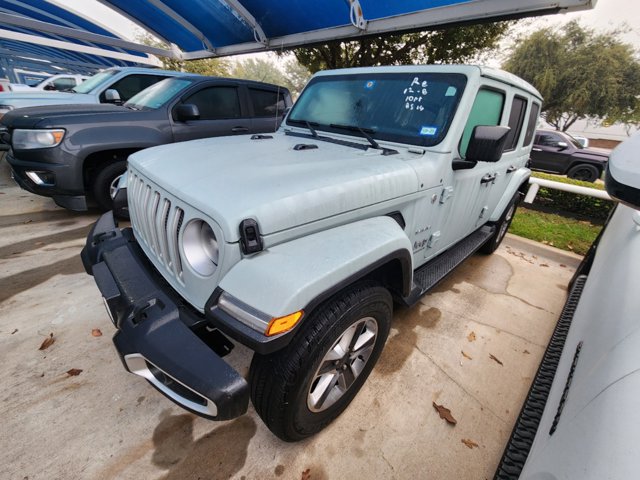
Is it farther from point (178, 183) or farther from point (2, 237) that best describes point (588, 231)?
point (2, 237)

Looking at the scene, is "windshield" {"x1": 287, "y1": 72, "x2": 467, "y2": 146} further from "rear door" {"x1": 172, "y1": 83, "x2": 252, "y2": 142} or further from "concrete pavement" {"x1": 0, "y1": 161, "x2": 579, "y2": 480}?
"rear door" {"x1": 172, "y1": 83, "x2": 252, "y2": 142}

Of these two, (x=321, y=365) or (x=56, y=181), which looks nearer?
(x=321, y=365)

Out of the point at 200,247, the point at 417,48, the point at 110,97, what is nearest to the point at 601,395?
the point at 200,247

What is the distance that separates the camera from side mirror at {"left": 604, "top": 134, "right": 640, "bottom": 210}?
30.9 inches

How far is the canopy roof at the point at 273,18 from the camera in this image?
16.7ft

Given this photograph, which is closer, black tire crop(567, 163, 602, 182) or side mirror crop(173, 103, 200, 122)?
side mirror crop(173, 103, 200, 122)

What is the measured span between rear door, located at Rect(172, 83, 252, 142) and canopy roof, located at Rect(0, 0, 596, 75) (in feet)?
11.0

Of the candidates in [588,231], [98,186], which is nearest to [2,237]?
[98,186]

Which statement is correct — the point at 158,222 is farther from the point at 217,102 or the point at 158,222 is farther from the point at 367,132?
the point at 217,102

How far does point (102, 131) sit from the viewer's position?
376 cm

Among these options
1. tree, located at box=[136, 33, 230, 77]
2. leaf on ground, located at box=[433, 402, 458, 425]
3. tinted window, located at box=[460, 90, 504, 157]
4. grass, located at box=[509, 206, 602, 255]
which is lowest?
leaf on ground, located at box=[433, 402, 458, 425]

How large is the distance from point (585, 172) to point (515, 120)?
10200mm

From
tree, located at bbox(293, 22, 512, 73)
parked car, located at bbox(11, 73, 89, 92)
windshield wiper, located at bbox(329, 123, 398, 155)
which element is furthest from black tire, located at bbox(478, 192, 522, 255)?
parked car, located at bbox(11, 73, 89, 92)

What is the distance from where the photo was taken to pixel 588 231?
5.28 metres
